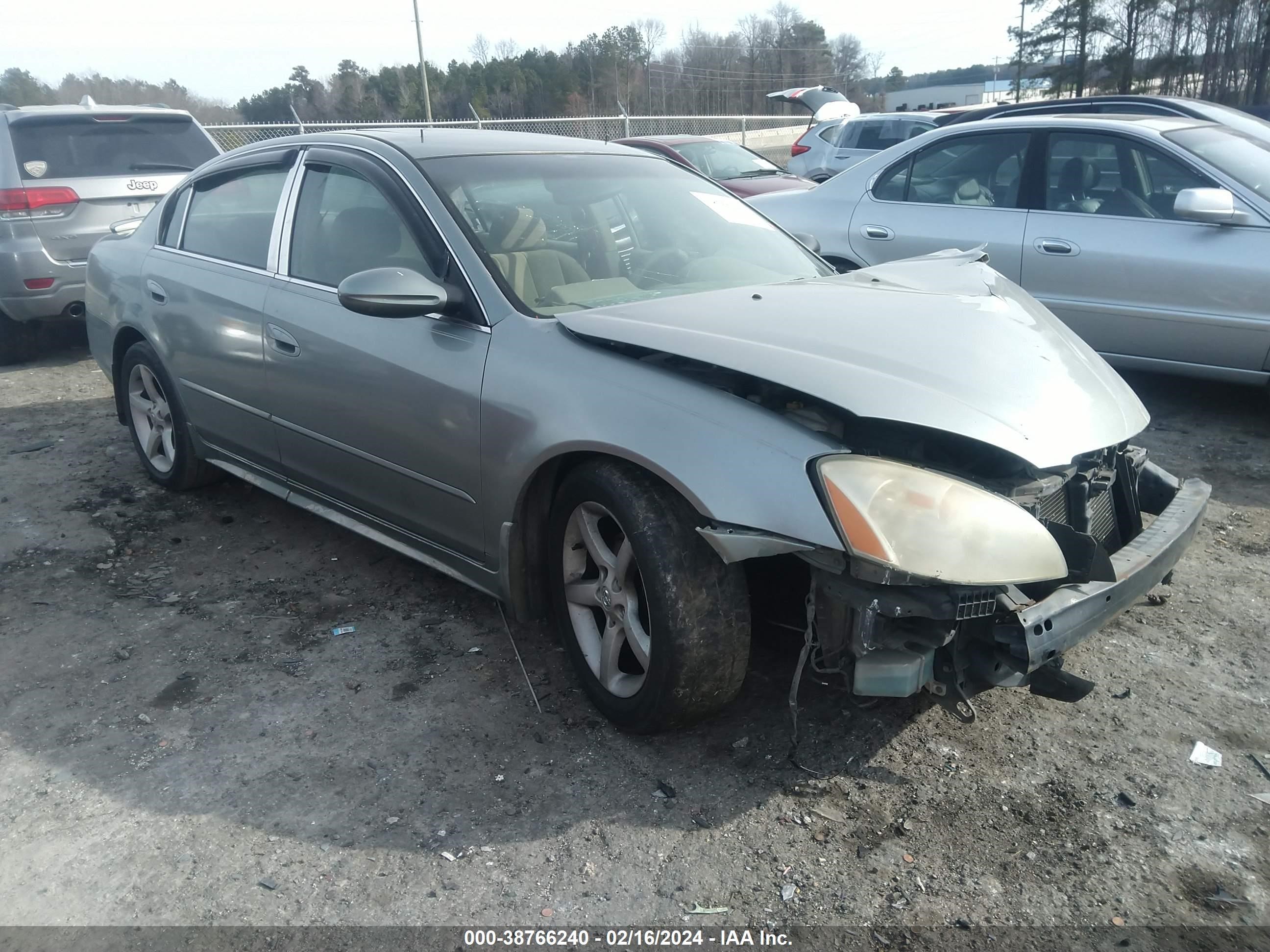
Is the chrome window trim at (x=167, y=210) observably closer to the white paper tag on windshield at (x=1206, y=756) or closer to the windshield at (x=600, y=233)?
the windshield at (x=600, y=233)

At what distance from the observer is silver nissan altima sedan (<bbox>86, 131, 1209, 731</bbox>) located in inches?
93.2

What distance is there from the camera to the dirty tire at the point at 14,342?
8.01 m

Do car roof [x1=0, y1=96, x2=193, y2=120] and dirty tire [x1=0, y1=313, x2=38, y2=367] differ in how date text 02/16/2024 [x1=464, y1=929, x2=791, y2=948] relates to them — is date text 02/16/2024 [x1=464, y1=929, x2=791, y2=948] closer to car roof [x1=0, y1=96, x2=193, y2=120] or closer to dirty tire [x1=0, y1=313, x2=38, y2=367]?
dirty tire [x1=0, y1=313, x2=38, y2=367]

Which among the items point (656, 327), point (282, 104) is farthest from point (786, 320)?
point (282, 104)

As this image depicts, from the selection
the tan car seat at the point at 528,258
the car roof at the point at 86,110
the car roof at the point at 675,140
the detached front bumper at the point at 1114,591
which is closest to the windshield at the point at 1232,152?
the detached front bumper at the point at 1114,591

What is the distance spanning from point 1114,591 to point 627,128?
19700 millimetres

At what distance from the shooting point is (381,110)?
3581cm

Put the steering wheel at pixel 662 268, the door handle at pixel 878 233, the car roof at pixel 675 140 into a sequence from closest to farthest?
1. the steering wheel at pixel 662 268
2. the door handle at pixel 878 233
3. the car roof at pixel 675 140

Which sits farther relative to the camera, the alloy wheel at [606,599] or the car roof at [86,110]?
the car roof at [86,110]

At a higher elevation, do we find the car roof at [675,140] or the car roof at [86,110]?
the car roof at [86,110]

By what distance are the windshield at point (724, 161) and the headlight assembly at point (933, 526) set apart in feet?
30.9

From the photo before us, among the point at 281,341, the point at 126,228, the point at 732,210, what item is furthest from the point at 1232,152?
the point at 126,228

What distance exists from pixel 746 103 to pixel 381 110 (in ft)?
121

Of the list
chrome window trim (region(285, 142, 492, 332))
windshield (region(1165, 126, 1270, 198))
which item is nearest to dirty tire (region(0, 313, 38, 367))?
chrome window trim (region(285, 142, 492, 332))
